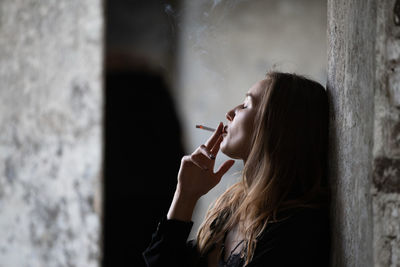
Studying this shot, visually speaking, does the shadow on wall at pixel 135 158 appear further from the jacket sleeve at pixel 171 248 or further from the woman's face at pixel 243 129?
the woman's face at pixel 243 129

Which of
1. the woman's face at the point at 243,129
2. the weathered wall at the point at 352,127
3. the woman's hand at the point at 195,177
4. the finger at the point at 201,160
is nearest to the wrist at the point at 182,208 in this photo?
the woman's hand at the point at 195,177

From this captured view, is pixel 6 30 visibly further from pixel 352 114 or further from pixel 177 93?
pixel 177 93

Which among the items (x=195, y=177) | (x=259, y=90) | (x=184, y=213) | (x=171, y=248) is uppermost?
(x=259, y=90)

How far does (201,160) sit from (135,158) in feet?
0.73

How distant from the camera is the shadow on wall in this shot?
1.01 m

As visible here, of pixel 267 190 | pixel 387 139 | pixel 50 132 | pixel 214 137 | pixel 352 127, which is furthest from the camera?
pixel 214 137

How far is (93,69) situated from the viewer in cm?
47

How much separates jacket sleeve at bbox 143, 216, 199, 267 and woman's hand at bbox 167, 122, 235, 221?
32mm

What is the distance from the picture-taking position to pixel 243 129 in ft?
3.90

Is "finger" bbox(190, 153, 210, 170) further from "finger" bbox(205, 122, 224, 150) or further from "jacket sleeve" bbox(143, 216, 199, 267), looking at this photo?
"jacket sleeve" bbox(143, 216, 199, 267)

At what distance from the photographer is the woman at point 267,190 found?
0.98 metres

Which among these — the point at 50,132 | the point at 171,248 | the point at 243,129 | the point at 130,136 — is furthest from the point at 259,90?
the point at 50,132

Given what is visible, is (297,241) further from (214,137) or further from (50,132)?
(50,132)

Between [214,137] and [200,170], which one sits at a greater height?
[214,137]
